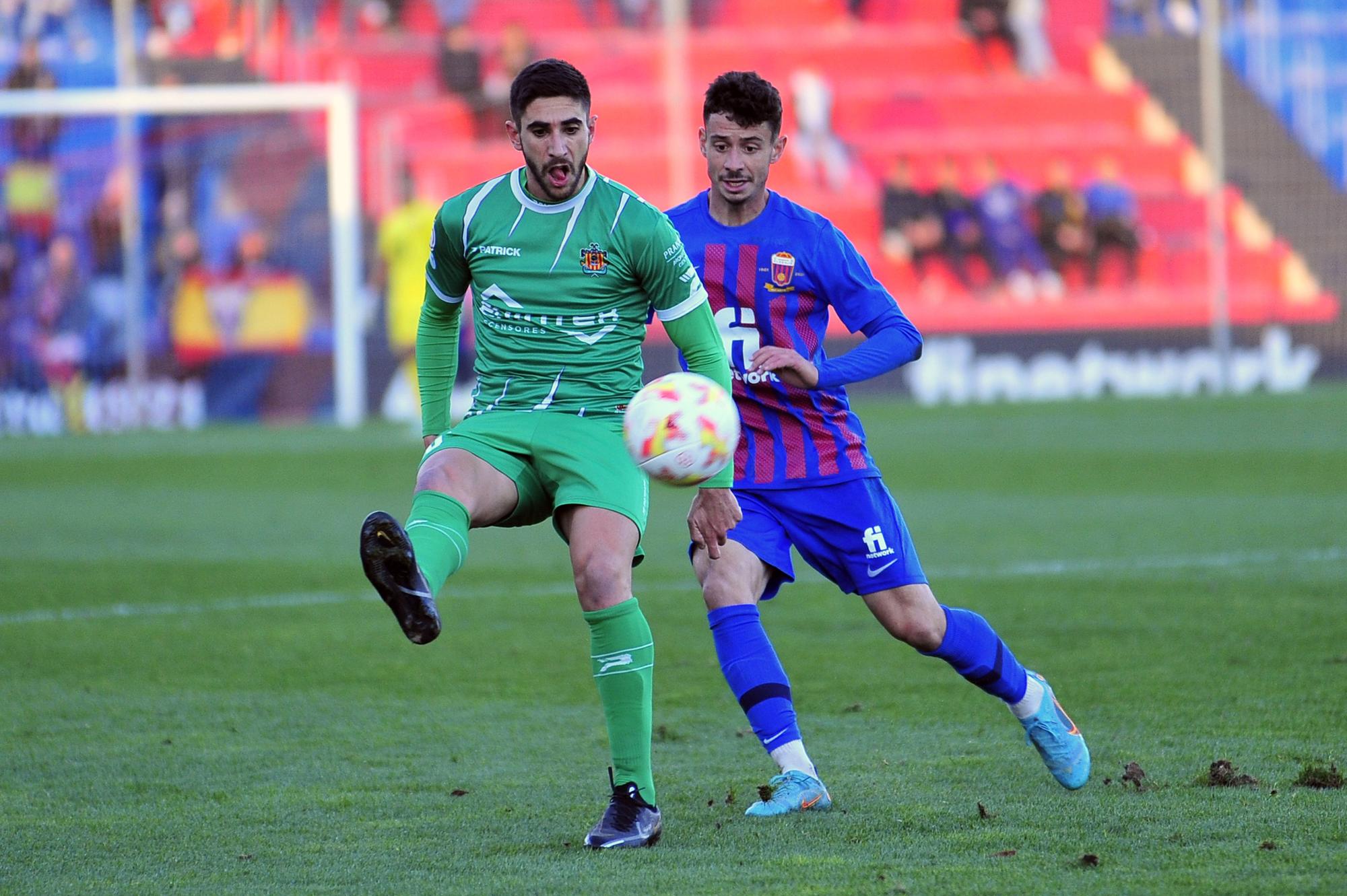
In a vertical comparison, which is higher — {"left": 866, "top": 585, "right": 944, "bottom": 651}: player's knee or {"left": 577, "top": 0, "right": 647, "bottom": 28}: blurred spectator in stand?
{"left": 577, "top": 0, "right": 647, "bottom": 28}: blurred spectator in stand

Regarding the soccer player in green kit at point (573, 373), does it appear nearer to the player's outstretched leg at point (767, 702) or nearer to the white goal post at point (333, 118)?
the player's outstretched leg at point (767, 702)

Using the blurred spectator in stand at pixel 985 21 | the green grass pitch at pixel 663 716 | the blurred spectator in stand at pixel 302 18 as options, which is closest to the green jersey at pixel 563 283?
the green grass pitch at pixel 663 716

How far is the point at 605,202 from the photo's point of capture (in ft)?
13.8

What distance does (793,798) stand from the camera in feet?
14.0

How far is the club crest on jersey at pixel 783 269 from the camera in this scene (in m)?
4.60

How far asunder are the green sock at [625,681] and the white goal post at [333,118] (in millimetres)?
17027

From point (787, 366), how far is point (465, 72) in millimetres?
20683

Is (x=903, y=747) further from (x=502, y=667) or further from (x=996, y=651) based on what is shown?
(x=502, y=667)

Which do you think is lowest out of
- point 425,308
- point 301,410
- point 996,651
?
point 301,410

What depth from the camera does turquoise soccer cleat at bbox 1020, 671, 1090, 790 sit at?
4473mm

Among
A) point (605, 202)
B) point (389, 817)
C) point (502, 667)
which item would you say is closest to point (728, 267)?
point (605, 202)

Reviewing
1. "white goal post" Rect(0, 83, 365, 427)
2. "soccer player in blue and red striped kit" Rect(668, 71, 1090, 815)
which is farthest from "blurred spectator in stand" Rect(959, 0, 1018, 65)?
"soccer player in blue and red striped kit" Rect(668, 71, 1090, 815)

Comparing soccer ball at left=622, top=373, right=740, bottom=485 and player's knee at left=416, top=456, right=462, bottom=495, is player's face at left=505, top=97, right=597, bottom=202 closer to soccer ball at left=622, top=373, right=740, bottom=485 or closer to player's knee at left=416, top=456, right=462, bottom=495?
soccer ball at left=622, top=373, right=740, bottom=485

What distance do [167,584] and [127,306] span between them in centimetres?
1364
